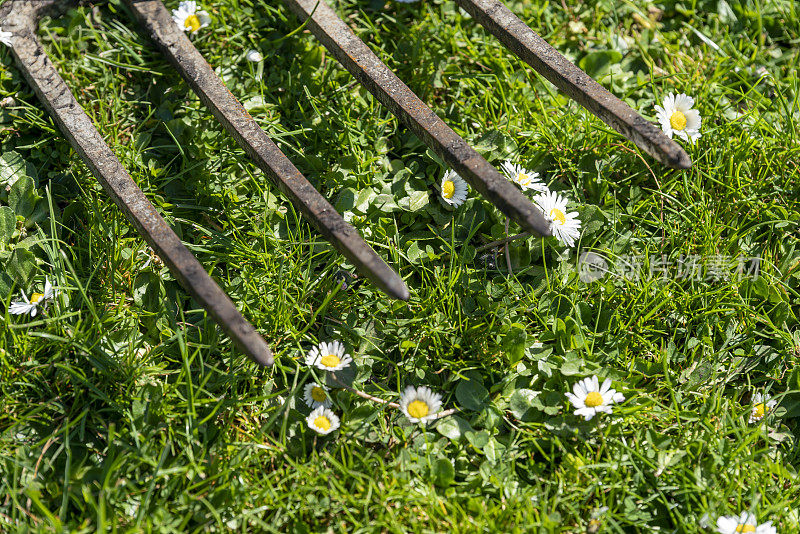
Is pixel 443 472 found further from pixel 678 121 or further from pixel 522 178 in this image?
pixel 678 121

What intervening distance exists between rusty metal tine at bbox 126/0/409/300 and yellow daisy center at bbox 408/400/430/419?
32 centimetres

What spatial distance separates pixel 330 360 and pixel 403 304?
9.7 inches

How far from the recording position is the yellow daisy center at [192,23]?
7.80ft

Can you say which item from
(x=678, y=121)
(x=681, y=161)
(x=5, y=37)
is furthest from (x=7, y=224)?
(x=678, y=121)

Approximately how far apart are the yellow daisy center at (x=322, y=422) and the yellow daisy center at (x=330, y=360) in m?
0.13

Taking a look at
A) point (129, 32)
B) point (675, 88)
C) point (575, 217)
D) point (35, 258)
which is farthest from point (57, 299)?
point (675, 88)

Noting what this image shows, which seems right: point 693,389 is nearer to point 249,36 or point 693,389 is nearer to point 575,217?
point 575,217

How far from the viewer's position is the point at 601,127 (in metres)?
2.29

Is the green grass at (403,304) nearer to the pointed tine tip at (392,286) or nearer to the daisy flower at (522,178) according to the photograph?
the daisy flower at (522,178)

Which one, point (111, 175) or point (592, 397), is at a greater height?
point (111, 175)

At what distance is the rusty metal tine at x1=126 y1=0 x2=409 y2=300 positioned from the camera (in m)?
1.68

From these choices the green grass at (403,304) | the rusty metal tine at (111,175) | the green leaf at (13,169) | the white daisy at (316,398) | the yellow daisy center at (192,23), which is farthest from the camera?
the yellow daisy center at (192,23)

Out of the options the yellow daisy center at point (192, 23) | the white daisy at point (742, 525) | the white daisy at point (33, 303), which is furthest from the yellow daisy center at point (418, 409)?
the yellow daisy center at point (192, 23)

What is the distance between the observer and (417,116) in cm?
195
